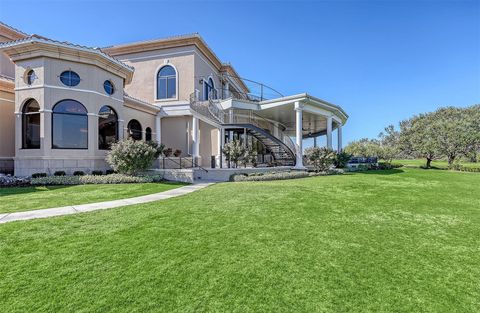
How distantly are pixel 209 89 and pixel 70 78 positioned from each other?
37.4ft

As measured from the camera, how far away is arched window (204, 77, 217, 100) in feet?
71.2

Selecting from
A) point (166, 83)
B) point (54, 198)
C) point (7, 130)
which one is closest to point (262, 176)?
point (54, 198)

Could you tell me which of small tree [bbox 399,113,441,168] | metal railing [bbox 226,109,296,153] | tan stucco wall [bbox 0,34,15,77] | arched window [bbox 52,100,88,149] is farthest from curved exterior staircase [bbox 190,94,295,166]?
small tree [bbox 399,113,441,168]

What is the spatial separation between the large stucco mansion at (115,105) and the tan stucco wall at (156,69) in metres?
0.08

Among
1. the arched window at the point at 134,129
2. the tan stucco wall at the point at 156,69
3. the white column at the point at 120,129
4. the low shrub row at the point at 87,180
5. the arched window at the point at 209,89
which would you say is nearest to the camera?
the low shrub row at the point at 87,180

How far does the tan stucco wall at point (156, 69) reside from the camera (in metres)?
19.8

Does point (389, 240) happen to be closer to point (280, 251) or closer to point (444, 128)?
point (280, 251)

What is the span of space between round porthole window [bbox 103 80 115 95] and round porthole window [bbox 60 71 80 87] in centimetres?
144

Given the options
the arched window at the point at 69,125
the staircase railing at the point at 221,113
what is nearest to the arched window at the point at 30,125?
the arched window at the point at 69,125

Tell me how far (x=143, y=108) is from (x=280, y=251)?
54.0 ft

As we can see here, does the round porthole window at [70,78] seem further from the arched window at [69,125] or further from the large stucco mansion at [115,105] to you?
the arched window at [69,125]

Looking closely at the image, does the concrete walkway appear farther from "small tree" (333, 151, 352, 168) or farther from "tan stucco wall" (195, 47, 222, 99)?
"small tree" (333, 151, 352, 168)

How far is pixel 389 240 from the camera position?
4598 mm

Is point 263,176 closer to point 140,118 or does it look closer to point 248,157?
point 248,157
